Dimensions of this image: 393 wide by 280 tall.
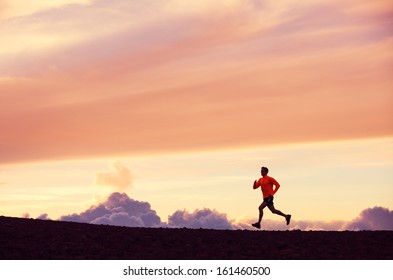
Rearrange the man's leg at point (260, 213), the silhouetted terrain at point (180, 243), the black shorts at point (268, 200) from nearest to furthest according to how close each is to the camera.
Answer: the silhouetted terrain at point (180, 243)
the man's leg at point (260, 213)
the black shorts at point (268, 200)

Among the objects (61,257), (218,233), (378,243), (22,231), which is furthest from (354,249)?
(22,231)

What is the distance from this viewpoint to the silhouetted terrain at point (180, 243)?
2156cm

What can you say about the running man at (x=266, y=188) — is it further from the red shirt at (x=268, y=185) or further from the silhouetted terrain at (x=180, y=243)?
the silhouetted terrain at (x=180, y=243)

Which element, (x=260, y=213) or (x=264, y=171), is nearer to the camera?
(x=264, y=171)

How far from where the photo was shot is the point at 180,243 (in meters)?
22.8

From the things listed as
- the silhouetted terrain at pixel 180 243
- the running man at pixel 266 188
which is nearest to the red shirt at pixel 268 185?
the running man at pixel 266 188

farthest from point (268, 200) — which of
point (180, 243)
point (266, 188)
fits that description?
point (180, 243)

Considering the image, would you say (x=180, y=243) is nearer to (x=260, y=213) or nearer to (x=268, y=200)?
(x=260, y=213)

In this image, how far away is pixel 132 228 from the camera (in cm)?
2517

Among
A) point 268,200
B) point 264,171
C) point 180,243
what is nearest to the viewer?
point 180,243

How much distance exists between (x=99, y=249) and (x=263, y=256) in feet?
14.9

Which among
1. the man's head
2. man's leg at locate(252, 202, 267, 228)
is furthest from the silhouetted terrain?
the man's head

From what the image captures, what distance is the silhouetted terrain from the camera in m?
21.6

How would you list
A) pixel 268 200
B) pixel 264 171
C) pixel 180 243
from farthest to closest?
pixel 268 200 → pixel 264 171 → pixel 180 243
